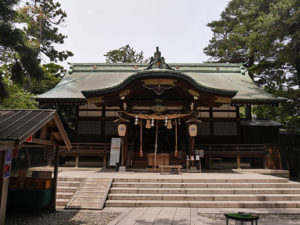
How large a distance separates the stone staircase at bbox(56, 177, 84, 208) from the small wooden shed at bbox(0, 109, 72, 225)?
1.03 metres

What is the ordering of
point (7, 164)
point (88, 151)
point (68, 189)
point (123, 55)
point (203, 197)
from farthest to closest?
point (123, 55) < point (88, 151) < point (68, 189) < point (203, 197) < point (7, 164)

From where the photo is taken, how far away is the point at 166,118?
39.4 feet

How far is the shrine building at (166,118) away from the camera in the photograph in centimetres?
1162

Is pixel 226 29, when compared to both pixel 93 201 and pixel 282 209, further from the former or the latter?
pixel 93 201

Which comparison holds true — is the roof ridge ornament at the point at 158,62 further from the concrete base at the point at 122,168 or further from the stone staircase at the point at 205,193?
the stone staircase at the point at 205,193

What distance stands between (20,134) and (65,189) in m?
4.40

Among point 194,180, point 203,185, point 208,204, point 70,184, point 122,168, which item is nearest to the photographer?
point 208,204

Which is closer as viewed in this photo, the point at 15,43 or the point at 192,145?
the point at 15,43

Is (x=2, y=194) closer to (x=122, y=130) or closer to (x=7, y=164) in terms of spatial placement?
(x=7, y=164)

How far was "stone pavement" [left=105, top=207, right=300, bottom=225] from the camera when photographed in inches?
219

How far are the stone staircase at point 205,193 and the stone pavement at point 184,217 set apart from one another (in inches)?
14.7

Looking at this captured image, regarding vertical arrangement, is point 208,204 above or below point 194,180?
below

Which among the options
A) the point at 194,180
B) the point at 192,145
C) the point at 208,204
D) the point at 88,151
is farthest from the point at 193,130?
the point at 88,151

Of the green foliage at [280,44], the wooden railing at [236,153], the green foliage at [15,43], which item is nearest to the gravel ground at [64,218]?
the green foliage at [15,43]
